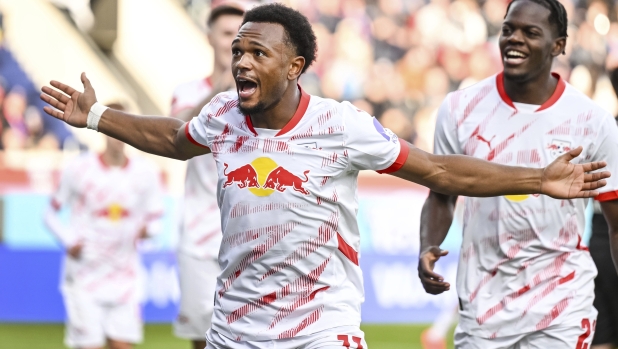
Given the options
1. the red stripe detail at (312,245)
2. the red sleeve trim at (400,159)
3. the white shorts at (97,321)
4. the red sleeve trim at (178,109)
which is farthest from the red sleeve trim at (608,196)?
the white shorts at (97,321)

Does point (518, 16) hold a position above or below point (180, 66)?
below

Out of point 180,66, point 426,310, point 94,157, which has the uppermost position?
point 180,66

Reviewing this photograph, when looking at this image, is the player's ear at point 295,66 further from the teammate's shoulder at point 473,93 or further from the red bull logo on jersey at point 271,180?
the teammate's shoulder at point 473,93

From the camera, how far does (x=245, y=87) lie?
14.4 feet

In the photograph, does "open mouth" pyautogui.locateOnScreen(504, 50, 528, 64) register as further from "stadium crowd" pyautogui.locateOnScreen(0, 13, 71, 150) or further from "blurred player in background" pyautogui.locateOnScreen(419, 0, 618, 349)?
"stadium crowd" pyautogui.locateOnScreen(0, 13, 71, 150)

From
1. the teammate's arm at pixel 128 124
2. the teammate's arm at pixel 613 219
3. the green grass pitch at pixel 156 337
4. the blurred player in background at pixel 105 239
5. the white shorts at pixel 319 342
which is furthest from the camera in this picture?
the green grass pitch at pixel 156 337

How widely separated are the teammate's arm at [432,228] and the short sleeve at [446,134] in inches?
10.0

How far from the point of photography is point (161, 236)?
11.7m

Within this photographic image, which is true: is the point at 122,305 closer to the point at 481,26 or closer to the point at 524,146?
the point at 524,146

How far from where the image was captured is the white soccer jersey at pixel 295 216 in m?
4.36

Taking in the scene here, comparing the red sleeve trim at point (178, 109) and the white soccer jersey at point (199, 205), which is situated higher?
the red sleeve trim at point (178, 109)

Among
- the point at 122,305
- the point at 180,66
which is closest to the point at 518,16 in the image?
→ the point at 122,305

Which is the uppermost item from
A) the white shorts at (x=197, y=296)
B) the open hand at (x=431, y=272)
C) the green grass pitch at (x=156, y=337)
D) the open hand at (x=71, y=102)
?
the open hand at (x=71, y=102)

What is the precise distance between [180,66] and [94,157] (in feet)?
33.8
